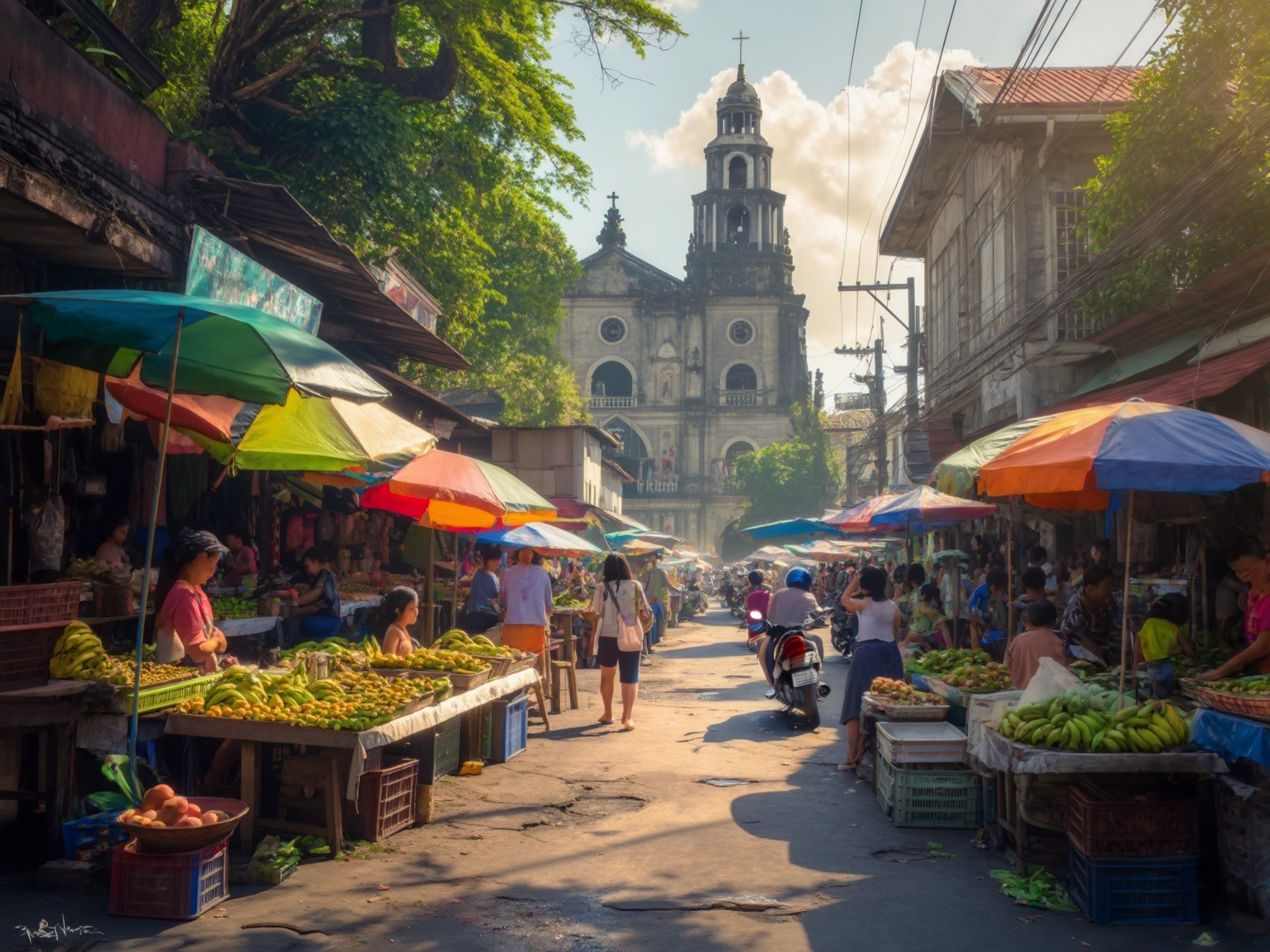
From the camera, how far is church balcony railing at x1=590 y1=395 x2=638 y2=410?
203 ft

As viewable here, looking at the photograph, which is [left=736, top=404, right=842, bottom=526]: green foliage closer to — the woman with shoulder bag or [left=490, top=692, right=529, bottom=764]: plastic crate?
the woman with shoulder bag

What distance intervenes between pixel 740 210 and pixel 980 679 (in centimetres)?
5615

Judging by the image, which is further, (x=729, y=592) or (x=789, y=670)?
(x=729, y=592)

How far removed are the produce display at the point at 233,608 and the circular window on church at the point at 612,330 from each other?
5245 cm

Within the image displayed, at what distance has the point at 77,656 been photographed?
595cm

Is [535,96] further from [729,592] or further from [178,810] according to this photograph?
[729,592]

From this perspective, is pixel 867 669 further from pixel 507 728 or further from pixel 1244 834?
pixel 1244 834

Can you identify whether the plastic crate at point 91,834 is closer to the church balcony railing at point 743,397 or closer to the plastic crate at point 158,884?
the plastic crate at point 158,884

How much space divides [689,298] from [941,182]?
38.4 metres

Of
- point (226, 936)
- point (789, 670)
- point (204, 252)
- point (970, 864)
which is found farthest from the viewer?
point (789, 670)

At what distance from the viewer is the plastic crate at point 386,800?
20.5 ft

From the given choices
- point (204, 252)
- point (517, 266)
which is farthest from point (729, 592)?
point (204, 252)

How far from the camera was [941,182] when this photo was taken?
23.0 metres

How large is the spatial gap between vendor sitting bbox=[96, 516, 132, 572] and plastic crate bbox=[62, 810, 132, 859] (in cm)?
333
